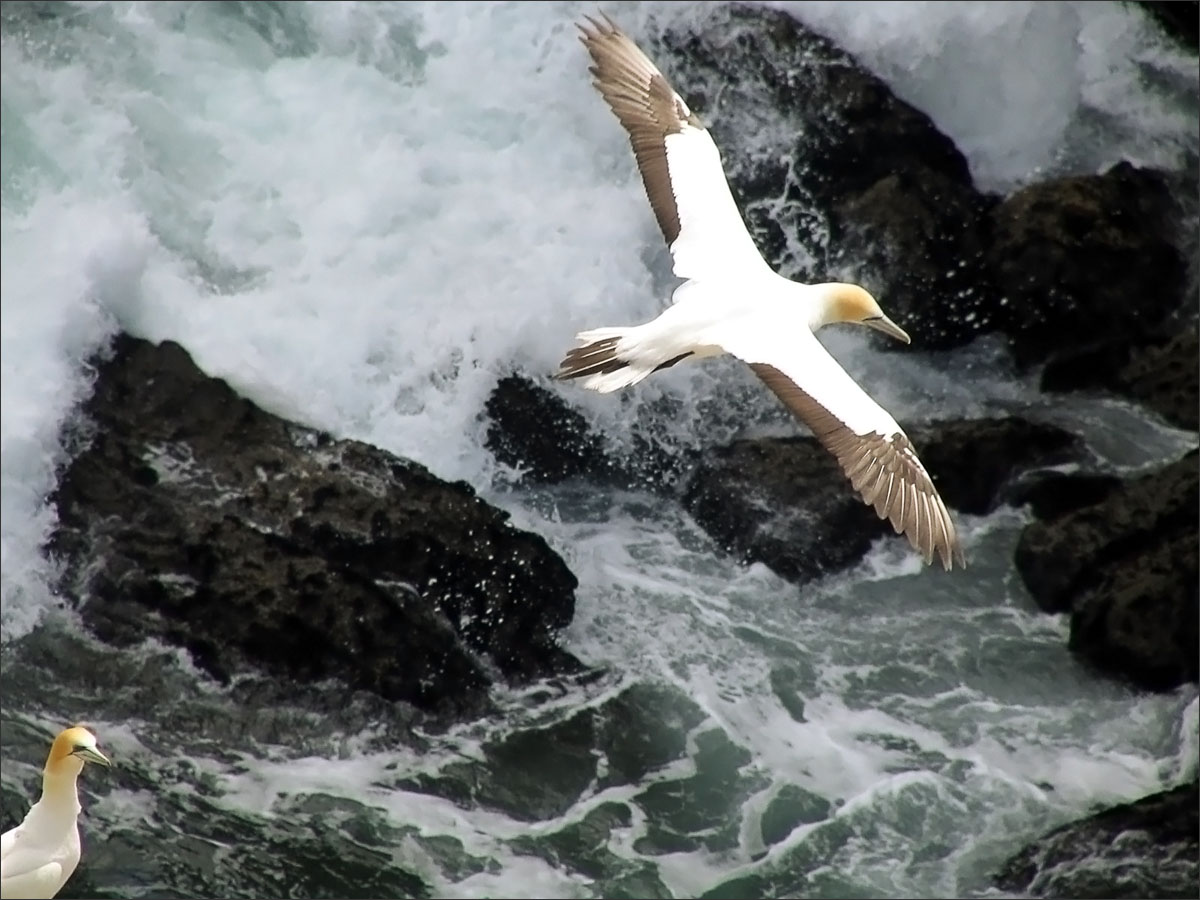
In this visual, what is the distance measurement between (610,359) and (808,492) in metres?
4.02

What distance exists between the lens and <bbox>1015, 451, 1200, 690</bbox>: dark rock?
10.8 meters

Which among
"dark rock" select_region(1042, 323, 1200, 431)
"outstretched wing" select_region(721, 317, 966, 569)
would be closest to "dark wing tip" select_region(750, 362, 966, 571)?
"outstretched wing" select_region(721, 317, 966, 569)

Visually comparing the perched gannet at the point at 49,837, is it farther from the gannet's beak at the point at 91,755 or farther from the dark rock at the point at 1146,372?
the dark rock at the point at 1146,372

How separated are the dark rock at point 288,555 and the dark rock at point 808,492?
3.97 ft

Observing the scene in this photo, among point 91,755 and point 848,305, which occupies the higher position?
point 848,305

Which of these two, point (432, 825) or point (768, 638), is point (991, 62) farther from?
point (432, 825)

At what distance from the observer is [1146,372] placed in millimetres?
12773

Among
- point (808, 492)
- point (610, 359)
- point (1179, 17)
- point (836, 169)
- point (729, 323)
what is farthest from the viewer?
point (1179, 17)

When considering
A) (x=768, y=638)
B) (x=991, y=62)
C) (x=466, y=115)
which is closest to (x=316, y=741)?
(x=768, y=638)

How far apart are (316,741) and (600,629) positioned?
1.72m

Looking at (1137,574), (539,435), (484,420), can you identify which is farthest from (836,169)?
(1137,574)

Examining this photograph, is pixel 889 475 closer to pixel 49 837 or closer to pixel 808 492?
pixel 49 837

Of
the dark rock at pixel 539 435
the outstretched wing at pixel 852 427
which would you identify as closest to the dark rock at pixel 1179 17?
the dark rock at pixel 539 435

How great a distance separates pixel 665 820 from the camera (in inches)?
402
